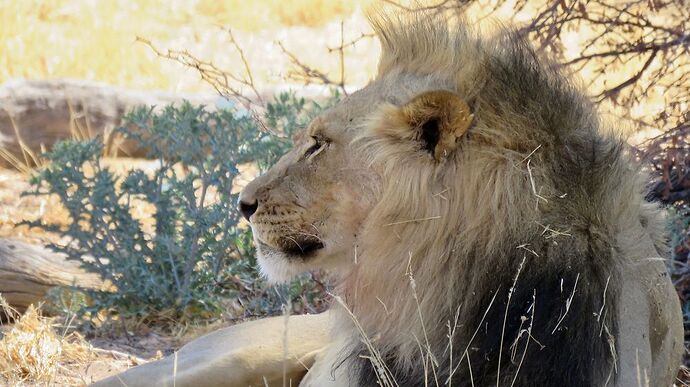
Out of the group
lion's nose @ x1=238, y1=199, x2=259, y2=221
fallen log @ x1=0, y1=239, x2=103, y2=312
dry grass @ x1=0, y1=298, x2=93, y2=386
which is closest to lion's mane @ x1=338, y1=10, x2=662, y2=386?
lion's nose @ x1=238, y1=199, x2=259, y2=221

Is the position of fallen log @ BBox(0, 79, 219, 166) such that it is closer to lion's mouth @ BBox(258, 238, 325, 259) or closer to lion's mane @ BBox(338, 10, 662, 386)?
lion's mouth @ BBox(258, 238, 325, 259)

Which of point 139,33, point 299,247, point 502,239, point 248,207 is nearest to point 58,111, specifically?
point 139,33

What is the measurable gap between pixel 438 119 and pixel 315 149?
1.45 feet

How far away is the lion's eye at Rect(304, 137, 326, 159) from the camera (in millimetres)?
3175

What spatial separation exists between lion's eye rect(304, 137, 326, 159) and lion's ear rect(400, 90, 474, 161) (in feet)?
1.13

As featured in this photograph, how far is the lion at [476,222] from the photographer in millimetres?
2896

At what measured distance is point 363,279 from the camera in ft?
10.2

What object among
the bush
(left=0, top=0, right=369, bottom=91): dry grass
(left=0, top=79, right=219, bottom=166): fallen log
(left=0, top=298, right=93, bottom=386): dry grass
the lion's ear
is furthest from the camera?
(left=0, top=0, right=369, bottom=91): dry grass

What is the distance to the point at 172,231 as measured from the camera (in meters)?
6.29

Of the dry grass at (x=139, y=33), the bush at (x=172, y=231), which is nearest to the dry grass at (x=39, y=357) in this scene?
the bush at (x=172, y=231)

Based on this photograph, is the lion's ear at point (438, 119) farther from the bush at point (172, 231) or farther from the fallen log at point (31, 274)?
the fallen log at point (31, 274)

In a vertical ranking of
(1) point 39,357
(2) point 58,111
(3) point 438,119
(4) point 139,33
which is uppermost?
(3) point 438,119

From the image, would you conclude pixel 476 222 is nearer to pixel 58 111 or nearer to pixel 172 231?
pixel 172 231

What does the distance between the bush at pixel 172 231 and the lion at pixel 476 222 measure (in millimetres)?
2729
